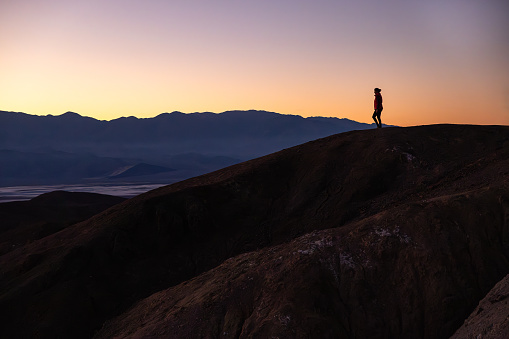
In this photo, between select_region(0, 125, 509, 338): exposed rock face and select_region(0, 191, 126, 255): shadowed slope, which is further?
select_region(0, 191, 126, 255): shadowed slope

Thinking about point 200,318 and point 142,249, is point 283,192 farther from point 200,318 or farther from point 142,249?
point 200,318

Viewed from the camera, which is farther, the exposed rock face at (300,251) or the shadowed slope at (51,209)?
the shadowed slope at (51,209)

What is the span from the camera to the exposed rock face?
11062mm

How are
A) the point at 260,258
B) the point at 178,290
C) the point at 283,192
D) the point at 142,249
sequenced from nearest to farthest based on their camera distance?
the point at 260,258 < the point at 178,290 < the point at 142,249 < the point at 283,192

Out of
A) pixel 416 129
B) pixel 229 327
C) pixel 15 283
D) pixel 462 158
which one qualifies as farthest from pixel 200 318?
pixel 416 129

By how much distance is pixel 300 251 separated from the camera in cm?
1255

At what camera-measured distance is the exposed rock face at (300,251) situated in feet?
36.3

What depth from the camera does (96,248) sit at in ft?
61.0

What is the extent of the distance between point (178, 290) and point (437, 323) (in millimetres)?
7772

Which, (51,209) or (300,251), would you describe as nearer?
(300,251)

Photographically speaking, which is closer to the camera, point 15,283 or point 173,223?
point 15,283

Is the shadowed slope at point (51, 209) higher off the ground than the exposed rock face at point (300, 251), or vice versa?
the exposed rock face at point (300, 251)

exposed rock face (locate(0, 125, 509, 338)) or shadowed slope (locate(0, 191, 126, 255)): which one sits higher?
exposed rock face (locate(0, 125, 509, 338))

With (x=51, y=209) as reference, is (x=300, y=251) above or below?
above
